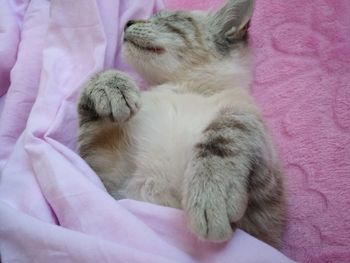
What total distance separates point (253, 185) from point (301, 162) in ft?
1.50

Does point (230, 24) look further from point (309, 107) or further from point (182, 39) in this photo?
point (309, 107)

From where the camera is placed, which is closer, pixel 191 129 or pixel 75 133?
pixel 191 129

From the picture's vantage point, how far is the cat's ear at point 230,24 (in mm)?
1477

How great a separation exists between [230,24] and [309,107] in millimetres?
392

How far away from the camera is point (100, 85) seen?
1.20m

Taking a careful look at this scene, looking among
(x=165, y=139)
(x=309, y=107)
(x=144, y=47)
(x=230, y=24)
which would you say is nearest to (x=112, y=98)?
(x=165, y=139)

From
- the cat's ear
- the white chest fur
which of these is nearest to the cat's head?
the cat's ear

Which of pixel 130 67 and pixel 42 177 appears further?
pixel 130 67

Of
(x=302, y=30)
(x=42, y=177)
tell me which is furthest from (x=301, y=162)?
(x=42, y=177)

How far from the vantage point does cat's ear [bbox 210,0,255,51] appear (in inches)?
58.1

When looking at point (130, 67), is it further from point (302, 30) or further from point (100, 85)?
point (302, 30)

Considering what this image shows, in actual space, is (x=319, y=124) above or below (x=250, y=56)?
below

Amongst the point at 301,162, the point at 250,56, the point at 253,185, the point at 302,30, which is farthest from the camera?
the point at 302,30

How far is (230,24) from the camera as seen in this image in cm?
150
